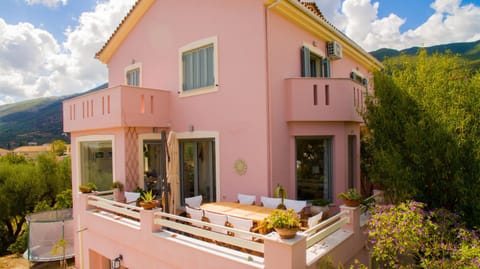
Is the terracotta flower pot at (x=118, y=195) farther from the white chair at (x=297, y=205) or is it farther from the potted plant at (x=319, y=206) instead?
the potted plant at (x=319, y=206)

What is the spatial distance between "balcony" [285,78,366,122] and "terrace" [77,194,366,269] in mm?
3819

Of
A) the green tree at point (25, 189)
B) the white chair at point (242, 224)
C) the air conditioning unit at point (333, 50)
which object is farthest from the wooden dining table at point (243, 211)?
the green tree at point (25, 189)

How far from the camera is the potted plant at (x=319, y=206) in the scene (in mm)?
10331

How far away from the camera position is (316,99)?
10852 millimetres

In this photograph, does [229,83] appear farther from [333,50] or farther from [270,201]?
[333,50]

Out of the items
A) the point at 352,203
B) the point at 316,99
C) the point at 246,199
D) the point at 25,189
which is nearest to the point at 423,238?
the point at 352,203

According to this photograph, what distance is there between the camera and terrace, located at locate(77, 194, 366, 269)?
5923 millimetres

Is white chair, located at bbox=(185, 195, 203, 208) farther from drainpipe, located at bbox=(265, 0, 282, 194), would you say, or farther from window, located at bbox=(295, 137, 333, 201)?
window, located at bbox=(295, 137, 333, 201)

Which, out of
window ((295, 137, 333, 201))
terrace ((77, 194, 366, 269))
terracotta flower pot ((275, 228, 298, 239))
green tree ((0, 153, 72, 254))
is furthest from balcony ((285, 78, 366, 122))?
green tree ((0, 153, 72, 254))

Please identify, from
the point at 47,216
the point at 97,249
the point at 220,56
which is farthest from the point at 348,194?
the point at 47,216

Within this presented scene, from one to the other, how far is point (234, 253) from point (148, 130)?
805 centimetres

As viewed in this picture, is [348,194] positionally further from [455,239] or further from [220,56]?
[220,56]

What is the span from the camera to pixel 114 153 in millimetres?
12789

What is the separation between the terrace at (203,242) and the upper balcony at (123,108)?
11.3 feet
